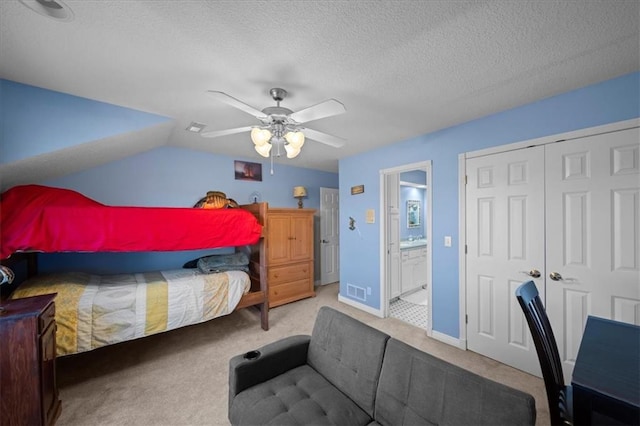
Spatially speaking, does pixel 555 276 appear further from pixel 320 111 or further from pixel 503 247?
pixel 320 111

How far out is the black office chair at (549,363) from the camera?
3.69 ft

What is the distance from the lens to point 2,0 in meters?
1.08

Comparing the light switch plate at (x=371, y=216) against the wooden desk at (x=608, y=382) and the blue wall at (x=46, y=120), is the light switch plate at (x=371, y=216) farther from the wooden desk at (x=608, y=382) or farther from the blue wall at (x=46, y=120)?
the blue wall at (x=46, y=120)

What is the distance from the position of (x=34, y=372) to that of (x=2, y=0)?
2.00 metres

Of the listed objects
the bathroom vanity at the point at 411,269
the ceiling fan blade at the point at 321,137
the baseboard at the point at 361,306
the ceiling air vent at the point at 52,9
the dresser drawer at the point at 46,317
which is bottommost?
the baseboard at the point at 361,306

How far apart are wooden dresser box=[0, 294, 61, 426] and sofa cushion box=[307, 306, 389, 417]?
1.67m

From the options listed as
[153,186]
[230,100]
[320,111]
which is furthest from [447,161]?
[153,186]

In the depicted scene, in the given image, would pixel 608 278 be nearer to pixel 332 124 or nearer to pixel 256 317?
pixel 332 124

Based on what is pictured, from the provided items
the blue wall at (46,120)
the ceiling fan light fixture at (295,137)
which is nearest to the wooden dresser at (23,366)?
the blue wall at (46,120)

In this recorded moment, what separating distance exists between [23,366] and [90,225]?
1016 millimetres

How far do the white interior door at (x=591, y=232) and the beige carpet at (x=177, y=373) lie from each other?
760 mm

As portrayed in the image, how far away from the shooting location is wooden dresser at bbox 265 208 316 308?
12.6ft

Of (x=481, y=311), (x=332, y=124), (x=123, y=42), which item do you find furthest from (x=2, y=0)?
(x=481, y=311)

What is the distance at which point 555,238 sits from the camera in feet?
6.72
